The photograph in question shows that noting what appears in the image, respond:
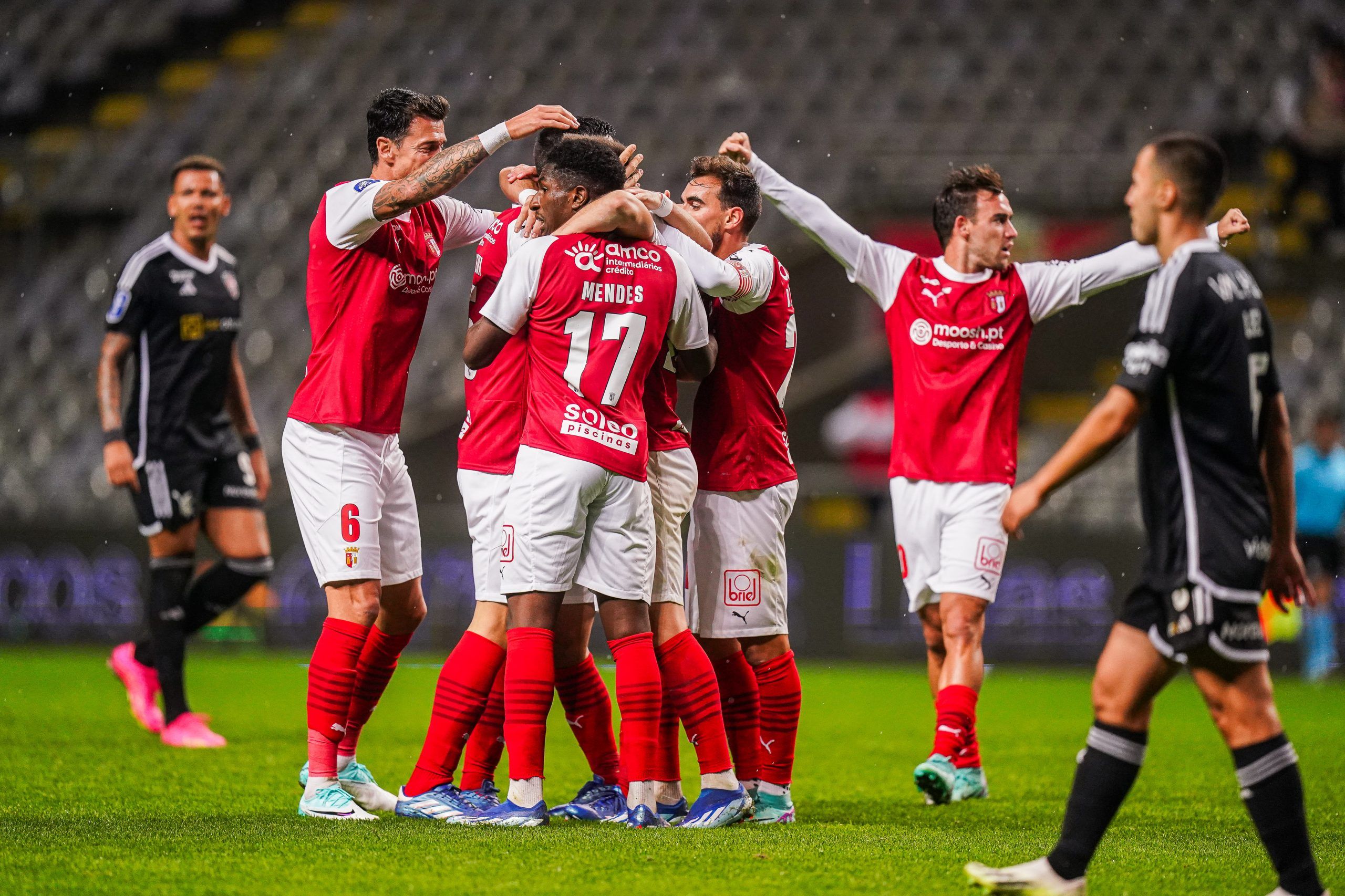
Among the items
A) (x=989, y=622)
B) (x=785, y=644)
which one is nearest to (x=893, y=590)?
(x=989, y=622)

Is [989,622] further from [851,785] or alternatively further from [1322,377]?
[851,785]

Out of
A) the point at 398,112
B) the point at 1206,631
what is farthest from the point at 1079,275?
the point at 398,112

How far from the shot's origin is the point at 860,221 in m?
15.0

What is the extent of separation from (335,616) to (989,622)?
25.9 feet

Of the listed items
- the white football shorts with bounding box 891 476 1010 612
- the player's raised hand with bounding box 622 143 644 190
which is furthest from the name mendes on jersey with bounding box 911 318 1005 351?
the player's raised hand with bounding box 622 143 644 190

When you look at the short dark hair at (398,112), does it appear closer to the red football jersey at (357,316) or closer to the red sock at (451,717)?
the red football jersey at (357,316)

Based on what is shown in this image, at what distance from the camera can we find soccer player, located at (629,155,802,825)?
5.00m

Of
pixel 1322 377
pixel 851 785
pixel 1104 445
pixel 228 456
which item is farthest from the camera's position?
pixel 1322 377

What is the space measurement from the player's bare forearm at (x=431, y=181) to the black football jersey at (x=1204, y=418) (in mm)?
2178

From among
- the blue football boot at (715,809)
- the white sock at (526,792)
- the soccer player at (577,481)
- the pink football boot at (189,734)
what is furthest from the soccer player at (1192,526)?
the pink football boot at (189,734)

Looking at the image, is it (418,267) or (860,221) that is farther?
(860,221)

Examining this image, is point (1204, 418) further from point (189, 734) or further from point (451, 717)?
point (189, 734)

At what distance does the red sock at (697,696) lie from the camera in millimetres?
4617

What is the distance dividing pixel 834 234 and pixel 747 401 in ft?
3.10
